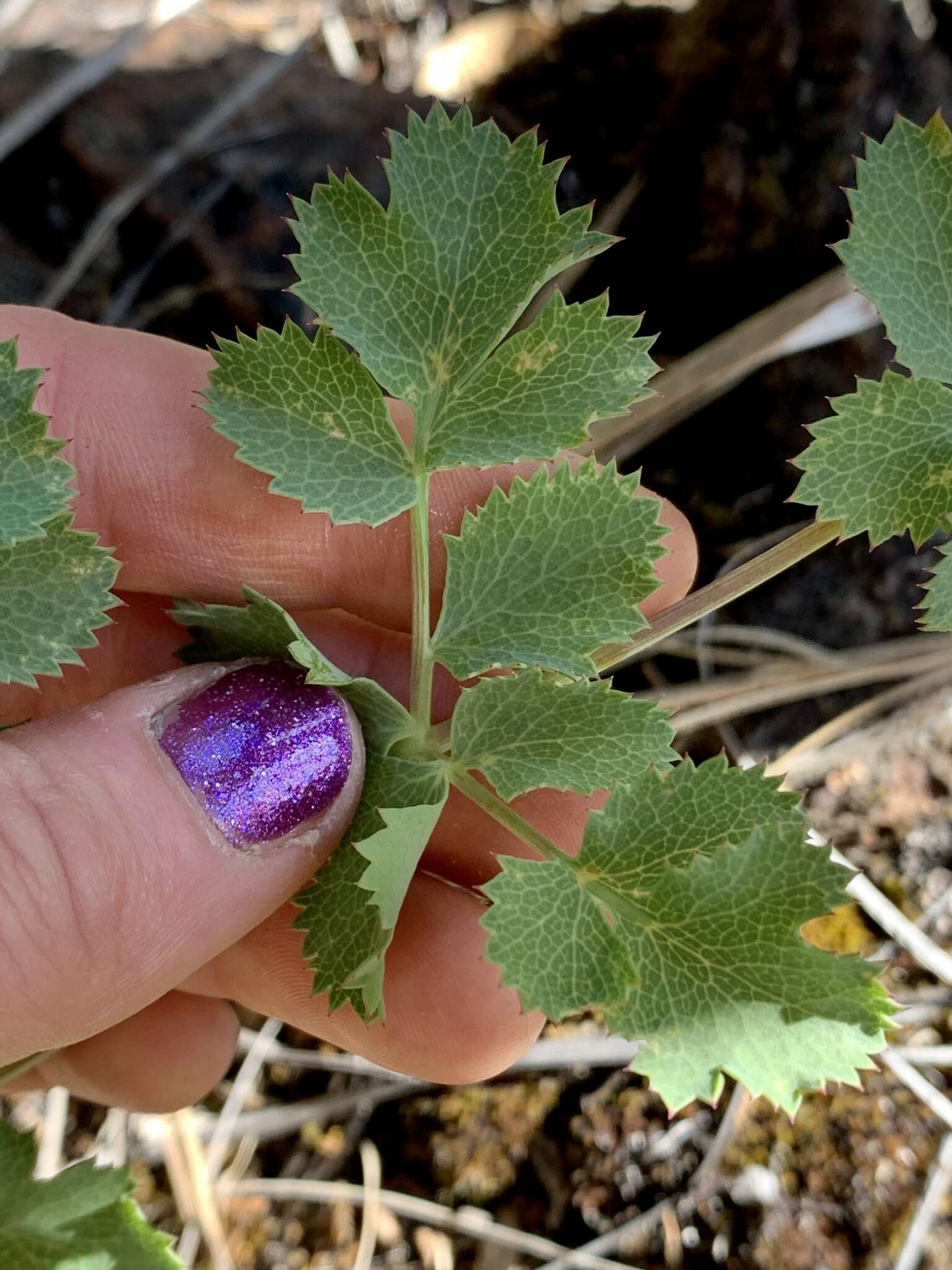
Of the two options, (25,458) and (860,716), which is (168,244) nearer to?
(25,458)

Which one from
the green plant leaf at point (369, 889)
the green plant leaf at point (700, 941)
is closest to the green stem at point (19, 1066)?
the green plant leaf at point (369, 889)

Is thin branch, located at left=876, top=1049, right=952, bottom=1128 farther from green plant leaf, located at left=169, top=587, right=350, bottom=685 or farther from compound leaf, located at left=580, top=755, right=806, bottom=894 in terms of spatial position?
green plant leaf, located at left=169, top=587, right=350, bottom=685

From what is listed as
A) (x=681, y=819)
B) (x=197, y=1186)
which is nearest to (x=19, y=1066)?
(x=197, y=1186)

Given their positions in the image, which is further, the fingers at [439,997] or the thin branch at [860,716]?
the thin branch at [860,716]

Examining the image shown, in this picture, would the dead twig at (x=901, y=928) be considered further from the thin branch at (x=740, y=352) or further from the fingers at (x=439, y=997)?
the thin branch at (x=740, y=352)

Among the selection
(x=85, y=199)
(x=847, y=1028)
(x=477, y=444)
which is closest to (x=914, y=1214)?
(x=847, y=1028)

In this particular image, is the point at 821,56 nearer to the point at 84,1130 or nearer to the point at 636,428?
the point at 636,428

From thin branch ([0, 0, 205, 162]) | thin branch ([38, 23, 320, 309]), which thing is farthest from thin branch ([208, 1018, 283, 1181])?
thin branch ([0, 0, 205, 162])

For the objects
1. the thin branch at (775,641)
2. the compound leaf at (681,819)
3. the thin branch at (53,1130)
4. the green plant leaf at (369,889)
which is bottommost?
the thin branch at (53,1130)
